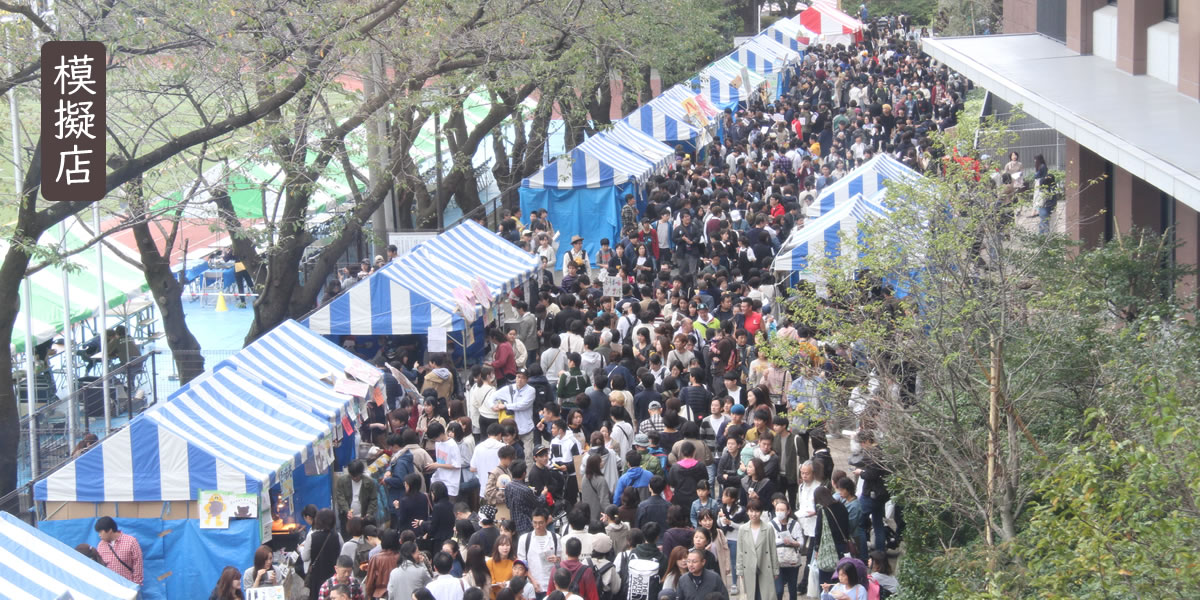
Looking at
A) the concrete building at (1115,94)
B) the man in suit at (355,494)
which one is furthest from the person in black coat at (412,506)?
the concrete building at (1115,94)

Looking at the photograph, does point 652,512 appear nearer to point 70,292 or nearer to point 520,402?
point 520,402

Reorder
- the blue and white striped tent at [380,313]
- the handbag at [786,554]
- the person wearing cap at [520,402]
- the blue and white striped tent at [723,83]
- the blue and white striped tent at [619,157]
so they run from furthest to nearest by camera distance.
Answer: the blue and white striped tent at [723,83] < the blue and white striped tent at [619,157] < the blue and white striped tent at [380,313] < the person wearing cap at [520,402] < the handbag at [786,554]

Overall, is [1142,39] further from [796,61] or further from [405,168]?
[796,61]

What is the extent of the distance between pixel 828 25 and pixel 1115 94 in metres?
38.3

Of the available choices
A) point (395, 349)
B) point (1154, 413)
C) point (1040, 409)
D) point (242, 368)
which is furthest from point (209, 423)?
point (1154, 413)

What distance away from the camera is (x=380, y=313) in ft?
50.0

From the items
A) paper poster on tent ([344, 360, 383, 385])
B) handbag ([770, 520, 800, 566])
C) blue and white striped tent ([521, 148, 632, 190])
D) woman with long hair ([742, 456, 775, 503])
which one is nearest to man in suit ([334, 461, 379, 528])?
paper poster on tent ([344, 360, 383, 385])

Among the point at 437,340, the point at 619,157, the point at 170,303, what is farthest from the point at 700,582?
the point at 619,157

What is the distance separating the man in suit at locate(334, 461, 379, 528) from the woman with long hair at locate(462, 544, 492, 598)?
2052mm

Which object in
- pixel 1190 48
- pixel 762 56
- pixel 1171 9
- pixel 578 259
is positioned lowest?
pixel 578 259

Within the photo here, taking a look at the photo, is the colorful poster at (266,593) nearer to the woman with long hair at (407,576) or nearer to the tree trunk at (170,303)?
the woman with long hair at (407,576)

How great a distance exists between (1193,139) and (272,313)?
39.6ft

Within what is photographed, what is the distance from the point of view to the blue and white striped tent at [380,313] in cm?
1517

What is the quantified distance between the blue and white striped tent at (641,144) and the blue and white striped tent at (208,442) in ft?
46.0
